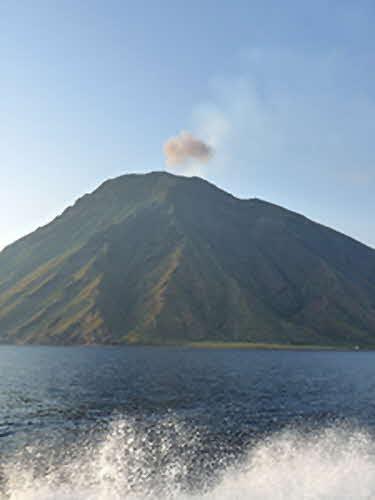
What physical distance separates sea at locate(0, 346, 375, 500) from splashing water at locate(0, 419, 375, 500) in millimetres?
84

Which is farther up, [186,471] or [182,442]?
[186,471]

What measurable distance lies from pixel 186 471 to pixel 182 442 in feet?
31.4

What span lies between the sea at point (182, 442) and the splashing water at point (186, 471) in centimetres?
8

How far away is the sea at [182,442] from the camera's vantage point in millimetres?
32688

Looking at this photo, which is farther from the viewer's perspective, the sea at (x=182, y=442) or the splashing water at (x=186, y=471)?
the sea at (x=182, y=442)

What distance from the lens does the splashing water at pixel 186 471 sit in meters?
31.6

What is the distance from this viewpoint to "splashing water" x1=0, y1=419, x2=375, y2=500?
104ft

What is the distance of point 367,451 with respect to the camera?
44500 millimetres

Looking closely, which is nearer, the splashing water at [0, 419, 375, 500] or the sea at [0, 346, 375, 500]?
the splashing water at [0, 419, 375, 500]

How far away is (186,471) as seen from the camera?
37156 mm

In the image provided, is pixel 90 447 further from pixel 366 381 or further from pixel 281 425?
pixel 366 381

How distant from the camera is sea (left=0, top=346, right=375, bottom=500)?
107 ft

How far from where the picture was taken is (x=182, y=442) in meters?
46.6

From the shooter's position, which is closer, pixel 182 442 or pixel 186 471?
pixel 186 471
